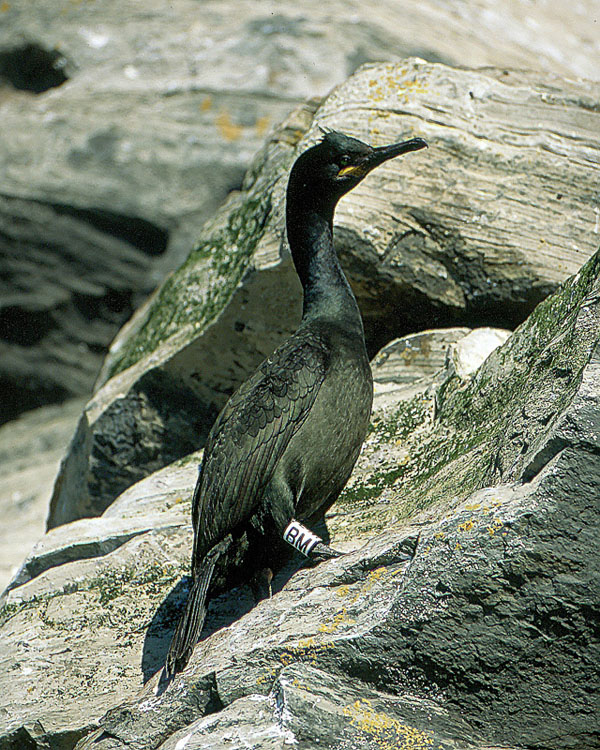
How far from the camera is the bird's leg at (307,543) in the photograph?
387 cm

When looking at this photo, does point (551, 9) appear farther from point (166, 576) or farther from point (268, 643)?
point (268, 643)

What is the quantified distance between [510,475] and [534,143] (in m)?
3.12

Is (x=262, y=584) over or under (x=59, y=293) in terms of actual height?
over

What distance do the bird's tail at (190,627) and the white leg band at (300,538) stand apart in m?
0.36

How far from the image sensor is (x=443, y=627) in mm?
3113

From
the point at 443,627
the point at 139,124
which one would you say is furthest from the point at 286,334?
the point at 139,124

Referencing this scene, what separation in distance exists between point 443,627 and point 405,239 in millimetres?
3008

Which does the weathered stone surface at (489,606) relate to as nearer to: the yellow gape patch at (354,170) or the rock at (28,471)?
the yellow gape patch at (354,170)

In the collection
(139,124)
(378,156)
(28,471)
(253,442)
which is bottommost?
(28,471)

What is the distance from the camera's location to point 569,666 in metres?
3.05

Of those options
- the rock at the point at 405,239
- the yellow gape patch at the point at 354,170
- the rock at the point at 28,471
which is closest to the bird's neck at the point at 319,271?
the yellow gape patch at the point at 354,170

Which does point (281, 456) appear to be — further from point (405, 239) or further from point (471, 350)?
point (405, 239)

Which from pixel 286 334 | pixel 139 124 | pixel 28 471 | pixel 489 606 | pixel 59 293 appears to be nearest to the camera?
pixel 489 606

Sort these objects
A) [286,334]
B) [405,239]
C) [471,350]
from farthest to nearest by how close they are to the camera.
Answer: [286,334] < [405,239] < [471,350]
